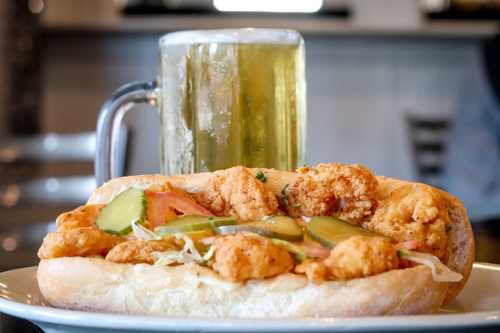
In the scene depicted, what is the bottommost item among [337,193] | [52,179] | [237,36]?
[52,179]

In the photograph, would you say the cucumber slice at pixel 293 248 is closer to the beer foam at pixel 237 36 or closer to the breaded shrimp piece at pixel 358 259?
the breaded shrimp piece at pixel 358 259

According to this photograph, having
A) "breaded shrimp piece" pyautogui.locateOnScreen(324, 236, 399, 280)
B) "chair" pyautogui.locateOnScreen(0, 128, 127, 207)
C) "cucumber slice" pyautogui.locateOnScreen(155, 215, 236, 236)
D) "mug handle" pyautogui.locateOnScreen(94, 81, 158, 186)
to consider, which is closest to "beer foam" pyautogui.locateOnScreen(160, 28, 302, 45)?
"mug handle" pyautogui.locateOnScreen(94, 81, 158, 186)

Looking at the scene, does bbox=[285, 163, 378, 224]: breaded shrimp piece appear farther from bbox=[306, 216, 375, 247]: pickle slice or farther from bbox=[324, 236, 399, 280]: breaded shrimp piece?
bbox=[324, 236, 399, 280]: breaded shrimp piece

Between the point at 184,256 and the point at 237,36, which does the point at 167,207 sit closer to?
the point at 184,256

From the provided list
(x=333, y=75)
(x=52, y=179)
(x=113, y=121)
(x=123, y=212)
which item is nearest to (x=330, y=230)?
(x=123, y=212)

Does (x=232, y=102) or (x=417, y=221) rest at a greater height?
(x=232, y=102)

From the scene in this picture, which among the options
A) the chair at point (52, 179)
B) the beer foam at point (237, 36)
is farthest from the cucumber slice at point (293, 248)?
the chair at point (52, 179)

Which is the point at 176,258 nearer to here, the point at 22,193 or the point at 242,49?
the point at 242,49
